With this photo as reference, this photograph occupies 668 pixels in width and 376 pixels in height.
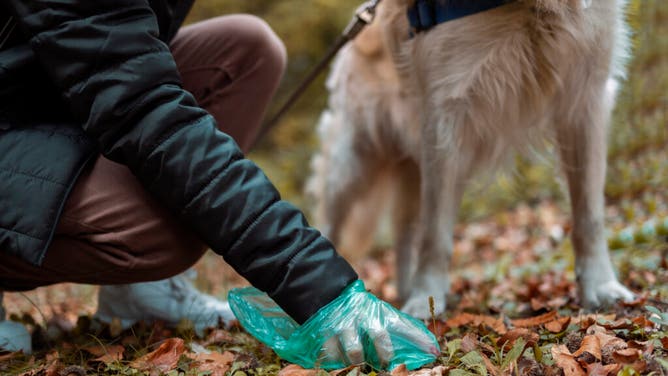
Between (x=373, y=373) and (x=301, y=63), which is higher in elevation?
(x=373, y=373)

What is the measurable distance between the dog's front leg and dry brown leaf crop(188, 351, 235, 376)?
811 mm

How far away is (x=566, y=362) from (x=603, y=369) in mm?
92

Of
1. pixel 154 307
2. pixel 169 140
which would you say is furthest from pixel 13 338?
pixel 169 140

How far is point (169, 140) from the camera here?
5.09 feet

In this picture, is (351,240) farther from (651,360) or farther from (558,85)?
(651,360)

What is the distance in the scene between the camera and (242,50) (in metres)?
2.40

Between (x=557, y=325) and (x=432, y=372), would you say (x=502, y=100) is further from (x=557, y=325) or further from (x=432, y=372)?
(x=432, y=372)

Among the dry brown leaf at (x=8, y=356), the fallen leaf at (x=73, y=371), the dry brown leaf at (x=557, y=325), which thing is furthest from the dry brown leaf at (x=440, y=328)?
the dry brown leaf at (x=8, y=356)

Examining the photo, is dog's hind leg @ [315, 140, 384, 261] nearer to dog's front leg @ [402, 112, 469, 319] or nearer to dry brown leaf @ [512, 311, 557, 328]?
dog's front leg @ [402, 112, 469, 319]

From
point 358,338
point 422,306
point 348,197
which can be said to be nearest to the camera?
point 358,338

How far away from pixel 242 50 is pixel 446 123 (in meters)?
0.81

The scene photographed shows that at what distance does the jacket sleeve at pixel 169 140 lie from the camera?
152 cm

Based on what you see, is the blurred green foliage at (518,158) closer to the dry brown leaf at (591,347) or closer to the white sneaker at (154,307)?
the dry brown leaf at (591,347)

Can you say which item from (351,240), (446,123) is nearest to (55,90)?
(446,123)
